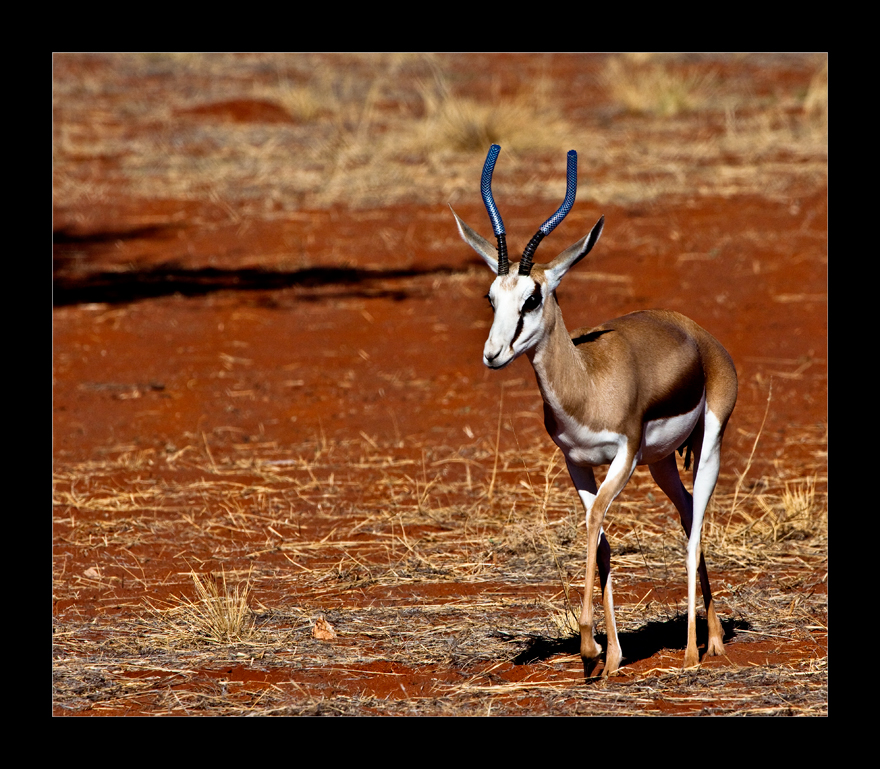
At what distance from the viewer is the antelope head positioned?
4891 mm

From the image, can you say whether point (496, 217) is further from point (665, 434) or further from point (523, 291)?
point (665, 434)

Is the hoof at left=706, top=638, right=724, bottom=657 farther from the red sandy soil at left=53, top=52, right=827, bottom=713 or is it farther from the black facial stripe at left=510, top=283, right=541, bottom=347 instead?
the black facial stripe at left=510, top=283, right=541, bottom=347

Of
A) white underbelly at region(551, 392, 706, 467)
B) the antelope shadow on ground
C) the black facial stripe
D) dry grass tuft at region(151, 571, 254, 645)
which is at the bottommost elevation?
the antelope shadow on ground

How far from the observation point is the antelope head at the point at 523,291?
4.89 m

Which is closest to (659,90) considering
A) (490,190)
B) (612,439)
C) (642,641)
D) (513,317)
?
(642,641)

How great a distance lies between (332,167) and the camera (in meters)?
18.7

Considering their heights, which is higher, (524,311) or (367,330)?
(367,330)

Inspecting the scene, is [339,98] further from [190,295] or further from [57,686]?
[57,686]

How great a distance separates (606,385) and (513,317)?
0.60m

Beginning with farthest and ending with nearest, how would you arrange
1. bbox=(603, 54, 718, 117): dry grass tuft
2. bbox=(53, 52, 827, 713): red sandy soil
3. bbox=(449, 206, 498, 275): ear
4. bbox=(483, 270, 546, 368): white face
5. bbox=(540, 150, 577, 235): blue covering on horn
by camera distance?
bbox=(603, 54, 718, 117): dry grass tuft
bbox=(53, 52, 827, 713): red sandy soil
bbox=(449, 206, 498, 275): ear
bbox=(540, 150, 577, 235): blue covering on horn
bbox=(483, 270, 546, 368): white face

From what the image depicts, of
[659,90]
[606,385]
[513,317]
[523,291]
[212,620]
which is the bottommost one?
[212,620]

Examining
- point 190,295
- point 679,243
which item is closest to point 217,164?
point 190,295

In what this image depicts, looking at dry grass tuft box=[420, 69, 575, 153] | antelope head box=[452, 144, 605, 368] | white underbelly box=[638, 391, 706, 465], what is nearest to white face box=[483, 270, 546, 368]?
antelope head box=[452, 144, 605, 368]

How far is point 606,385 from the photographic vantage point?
5.28m
